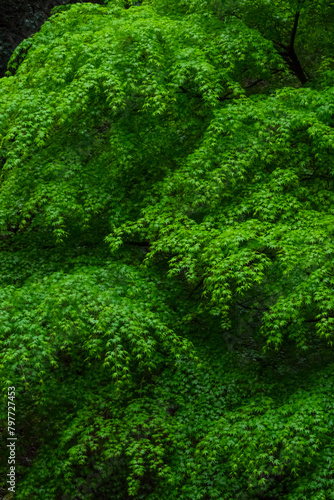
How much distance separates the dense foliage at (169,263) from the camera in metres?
8.00

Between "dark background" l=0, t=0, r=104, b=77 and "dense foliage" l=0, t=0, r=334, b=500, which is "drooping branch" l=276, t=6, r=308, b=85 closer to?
"dense foliage" l=0, t=0, r=334, b=500

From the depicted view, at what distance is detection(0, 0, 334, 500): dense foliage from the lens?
315 inches

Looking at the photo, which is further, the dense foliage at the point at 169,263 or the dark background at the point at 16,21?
the dark background at the point at 16,21

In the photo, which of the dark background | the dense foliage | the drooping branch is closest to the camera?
the dense foliage

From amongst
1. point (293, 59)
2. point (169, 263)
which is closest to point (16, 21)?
point (293, 59)

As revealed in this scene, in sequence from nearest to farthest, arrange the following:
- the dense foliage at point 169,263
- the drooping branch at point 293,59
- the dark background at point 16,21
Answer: the dense foliage at point 169,263
the drooping branch at point 293,59
the dark background at point 16,21

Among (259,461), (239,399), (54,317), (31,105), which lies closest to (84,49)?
(31,105)

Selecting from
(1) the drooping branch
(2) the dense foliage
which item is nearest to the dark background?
(2) the dense foliage

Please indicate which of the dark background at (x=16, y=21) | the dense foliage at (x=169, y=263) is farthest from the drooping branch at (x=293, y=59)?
the dark background at (x=16, y=21)

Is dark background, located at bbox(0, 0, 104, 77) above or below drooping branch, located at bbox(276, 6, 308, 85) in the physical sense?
above

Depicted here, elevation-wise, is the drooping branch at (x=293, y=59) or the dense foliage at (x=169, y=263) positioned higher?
the drooping branch at (x=293, y=59)

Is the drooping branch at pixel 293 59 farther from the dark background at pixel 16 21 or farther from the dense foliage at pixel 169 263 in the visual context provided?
the dark background at pixel 16 21

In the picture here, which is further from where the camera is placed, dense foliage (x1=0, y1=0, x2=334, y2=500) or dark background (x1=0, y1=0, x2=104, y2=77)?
dark background (x1=0, y1=0, x2=104, y2=77)

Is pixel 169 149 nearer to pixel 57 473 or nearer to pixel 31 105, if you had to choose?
pixel 31 105
